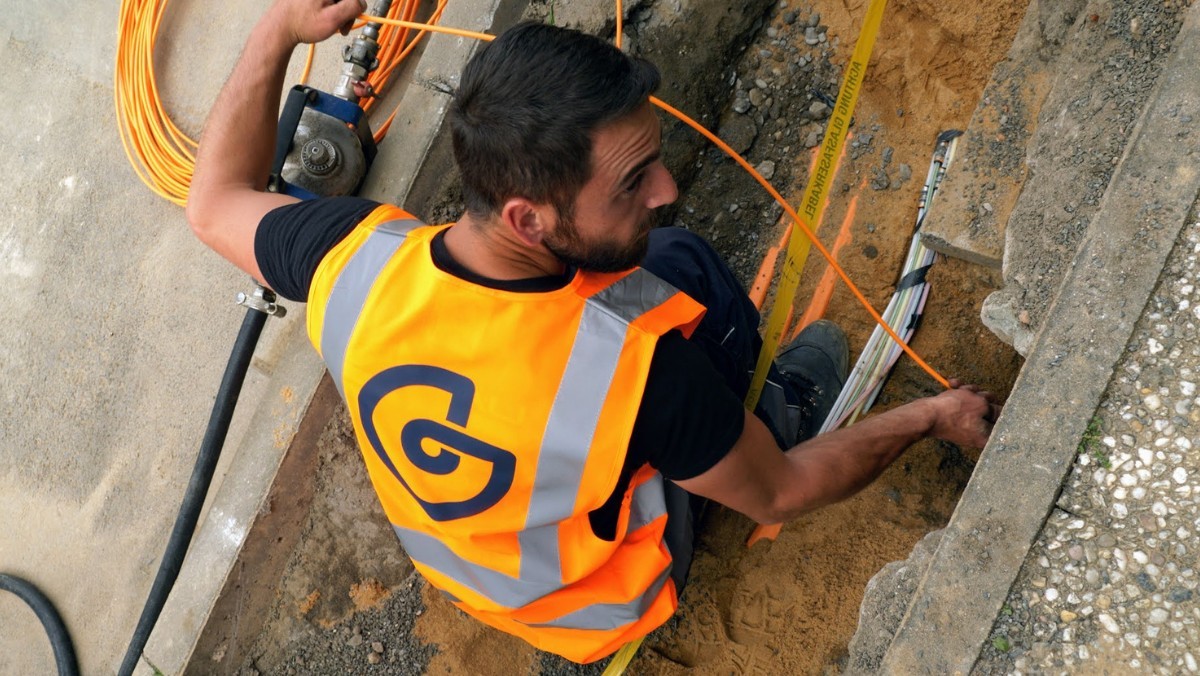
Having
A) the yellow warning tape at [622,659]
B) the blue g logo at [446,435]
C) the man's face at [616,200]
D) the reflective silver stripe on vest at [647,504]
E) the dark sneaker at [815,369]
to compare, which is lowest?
the yellow warning tape at [622,659]

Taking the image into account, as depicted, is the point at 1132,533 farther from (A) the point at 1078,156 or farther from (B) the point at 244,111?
(B) the point at 244,111

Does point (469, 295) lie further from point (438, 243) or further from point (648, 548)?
point (648, 548)

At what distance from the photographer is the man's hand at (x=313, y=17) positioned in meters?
2.01

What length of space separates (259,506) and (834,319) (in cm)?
199

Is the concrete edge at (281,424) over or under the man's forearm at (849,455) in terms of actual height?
under

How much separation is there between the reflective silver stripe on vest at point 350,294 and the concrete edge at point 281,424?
3.42 ft

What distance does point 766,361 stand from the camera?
230cm

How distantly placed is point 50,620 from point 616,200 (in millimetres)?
2864

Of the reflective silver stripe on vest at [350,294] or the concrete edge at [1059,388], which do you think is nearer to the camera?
the concrete edge at [1059,388]

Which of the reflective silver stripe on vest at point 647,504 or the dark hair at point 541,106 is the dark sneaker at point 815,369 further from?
the dark hair at point 541,106

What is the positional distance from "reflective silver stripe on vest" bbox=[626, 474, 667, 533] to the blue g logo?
0.36 meters

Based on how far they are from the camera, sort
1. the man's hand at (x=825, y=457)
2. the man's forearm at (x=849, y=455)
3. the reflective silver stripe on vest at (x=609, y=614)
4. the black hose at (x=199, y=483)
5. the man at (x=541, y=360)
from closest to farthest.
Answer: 1. the man at (x=541, y=360)
2. the man's hand at (x=825, y=457)
3. the man's forearm at (x=849, y=455)
4. the reflective silver stripe on vest at (x=609, y=614)
5. the black hose at (x=199, y=483)

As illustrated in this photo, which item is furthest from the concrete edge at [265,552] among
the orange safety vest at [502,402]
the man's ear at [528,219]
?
the man's ear at [528,219]

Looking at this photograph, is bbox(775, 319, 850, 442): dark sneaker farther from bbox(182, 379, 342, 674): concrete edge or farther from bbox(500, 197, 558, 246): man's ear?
bbox(182, 379, 342, 674): concrete edge
